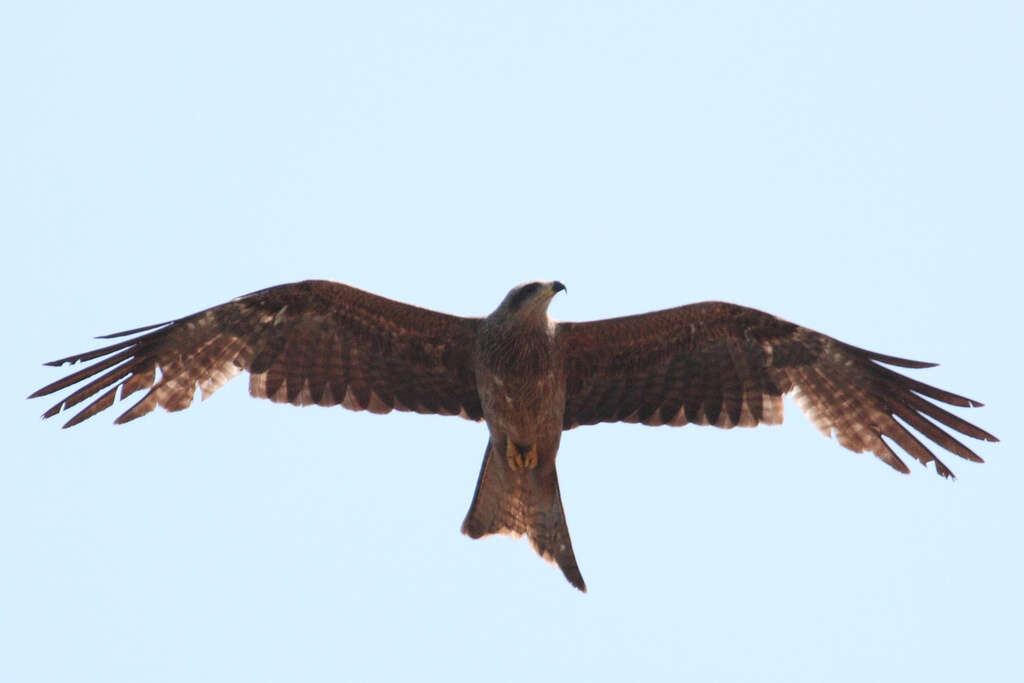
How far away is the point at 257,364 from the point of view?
37.9 feet

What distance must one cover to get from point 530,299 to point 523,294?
0.08m

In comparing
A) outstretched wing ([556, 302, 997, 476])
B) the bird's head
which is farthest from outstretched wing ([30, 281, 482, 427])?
outstretched wing ([556, 302, 997, 476])

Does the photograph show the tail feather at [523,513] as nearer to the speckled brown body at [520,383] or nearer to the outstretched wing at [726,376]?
the speckled brown body at [520,383]

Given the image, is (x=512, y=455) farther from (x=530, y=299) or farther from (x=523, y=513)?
(x=530, y=299)

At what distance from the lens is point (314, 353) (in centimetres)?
1155

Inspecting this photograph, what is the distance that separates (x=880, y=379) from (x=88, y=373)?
6.30 metres

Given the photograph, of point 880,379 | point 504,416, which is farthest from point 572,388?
point 880,379

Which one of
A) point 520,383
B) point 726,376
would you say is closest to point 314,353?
point 520,383

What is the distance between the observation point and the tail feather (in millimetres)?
11508

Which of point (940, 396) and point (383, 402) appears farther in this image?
point (383, 402)

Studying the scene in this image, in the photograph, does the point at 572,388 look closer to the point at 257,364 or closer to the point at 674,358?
the point at 674,358

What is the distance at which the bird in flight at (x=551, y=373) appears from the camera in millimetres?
11266

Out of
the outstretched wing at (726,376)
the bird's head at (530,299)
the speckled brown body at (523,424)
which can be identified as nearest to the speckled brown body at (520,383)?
the speckled brown body at (523,424)

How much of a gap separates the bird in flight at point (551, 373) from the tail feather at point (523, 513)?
0.04 ft
